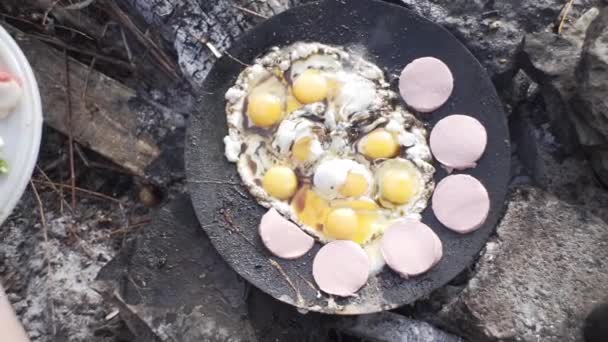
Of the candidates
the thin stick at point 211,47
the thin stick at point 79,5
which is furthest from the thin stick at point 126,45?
the thin stick at point 211,47

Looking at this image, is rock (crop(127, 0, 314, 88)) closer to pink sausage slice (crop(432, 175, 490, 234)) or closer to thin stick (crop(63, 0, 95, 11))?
thin stick (crop(63, 0, 95, 11))

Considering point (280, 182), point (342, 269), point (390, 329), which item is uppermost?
point (280, 182)

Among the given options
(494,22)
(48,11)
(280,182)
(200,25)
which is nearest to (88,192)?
(48,11)

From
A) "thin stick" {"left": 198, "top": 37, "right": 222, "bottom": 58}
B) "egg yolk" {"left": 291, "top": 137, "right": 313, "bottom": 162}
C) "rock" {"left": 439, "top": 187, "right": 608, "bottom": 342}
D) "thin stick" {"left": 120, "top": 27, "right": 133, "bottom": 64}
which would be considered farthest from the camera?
"thin stick" {"left": 120, "top": 27, "right": 133, "bottom": 64}

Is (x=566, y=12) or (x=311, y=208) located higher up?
(x=566, y=12)

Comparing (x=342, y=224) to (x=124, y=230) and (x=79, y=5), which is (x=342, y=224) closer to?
(x=124, y=230)

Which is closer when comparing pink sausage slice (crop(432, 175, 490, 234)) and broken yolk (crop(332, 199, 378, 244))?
pink sausage slice (crop(432, 175, 490, 234))

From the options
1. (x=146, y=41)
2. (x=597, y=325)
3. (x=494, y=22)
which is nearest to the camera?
(x=597, y=325)

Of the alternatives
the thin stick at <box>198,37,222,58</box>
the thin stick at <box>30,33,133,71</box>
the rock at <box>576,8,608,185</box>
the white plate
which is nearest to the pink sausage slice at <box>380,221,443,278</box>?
the rock at <box>576,8,608,185</box>
